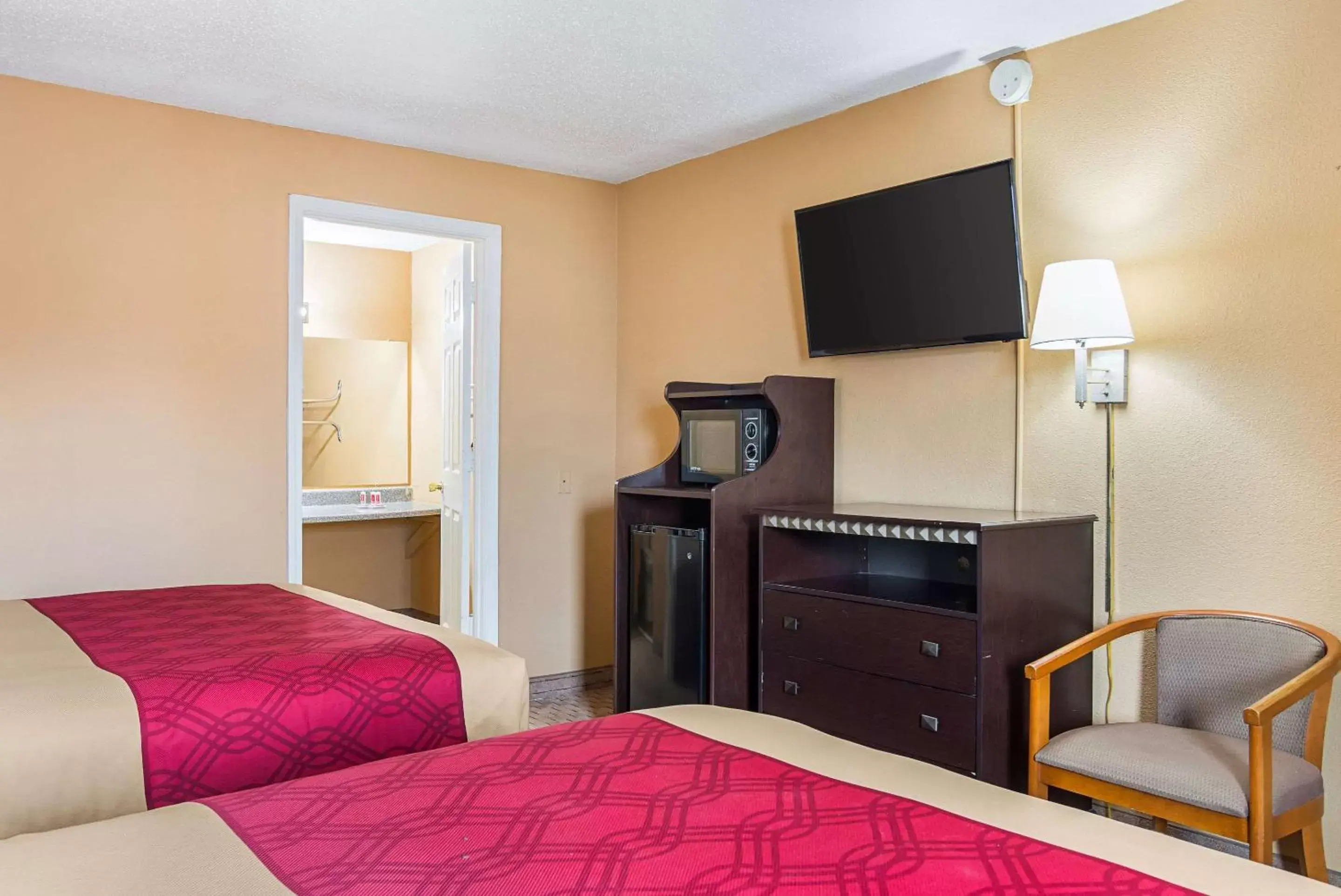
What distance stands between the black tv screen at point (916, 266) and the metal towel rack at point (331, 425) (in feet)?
11.4

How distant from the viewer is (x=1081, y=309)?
2.84 metres

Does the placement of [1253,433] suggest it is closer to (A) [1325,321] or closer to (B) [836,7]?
(A) [1325,321]

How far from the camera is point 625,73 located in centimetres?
346

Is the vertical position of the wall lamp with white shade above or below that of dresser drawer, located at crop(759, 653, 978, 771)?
above

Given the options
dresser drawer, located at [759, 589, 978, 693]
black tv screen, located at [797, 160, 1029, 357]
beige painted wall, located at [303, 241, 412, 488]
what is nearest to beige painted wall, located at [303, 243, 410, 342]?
beige painted wall, located at [303, 241, 412, 488]

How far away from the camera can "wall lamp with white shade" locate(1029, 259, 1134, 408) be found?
2818 mm

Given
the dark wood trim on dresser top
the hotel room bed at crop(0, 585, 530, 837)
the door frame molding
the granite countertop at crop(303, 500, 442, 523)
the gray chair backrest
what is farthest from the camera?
the granite countertop at crop(303, 500, 442, 523)

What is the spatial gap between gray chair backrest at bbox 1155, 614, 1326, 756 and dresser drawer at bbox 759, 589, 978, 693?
0.53m

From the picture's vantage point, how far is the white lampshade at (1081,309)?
2.81 m

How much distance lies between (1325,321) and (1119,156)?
781 millimetres

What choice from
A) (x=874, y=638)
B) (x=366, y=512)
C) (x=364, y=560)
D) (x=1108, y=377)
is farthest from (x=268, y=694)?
(x=364, y=560)

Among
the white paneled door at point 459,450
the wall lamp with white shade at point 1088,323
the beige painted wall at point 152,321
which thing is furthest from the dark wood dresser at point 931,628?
the beige painted wall at point 152,321

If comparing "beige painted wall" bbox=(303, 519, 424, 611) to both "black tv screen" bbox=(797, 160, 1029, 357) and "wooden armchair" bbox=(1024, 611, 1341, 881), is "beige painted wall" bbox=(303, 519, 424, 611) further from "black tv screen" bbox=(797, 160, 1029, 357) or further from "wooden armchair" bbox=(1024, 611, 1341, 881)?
"wooden armchair" bbox=(1024, 611, 1341, 881)

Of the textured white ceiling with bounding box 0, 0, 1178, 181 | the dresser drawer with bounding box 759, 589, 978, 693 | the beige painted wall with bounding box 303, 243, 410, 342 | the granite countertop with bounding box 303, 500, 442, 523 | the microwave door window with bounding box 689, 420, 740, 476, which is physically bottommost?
the dresser drawer with bounding box 759, 589, 978, 693
